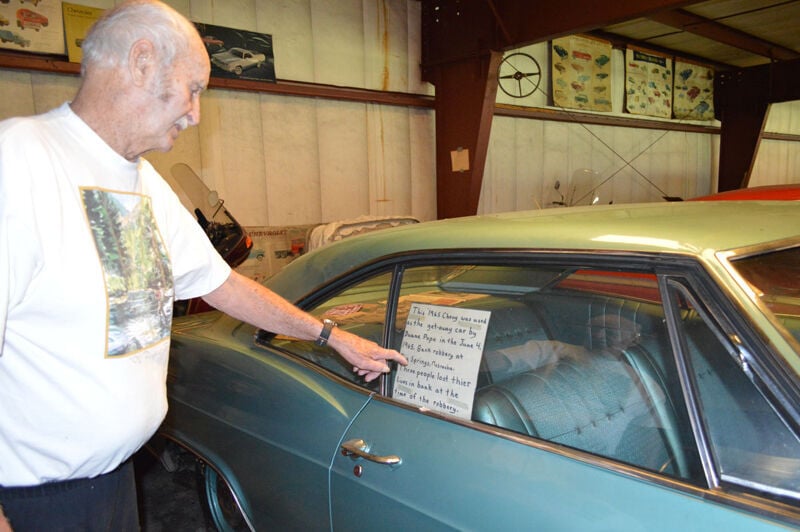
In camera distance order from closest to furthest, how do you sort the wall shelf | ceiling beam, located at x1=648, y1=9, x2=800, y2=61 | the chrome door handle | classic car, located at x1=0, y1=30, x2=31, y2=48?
1. the chrome door handle
2. classic car, located at x1=0, y1=30, x2=31, y2=48
3. the wall shelf
4. ceiling beam, located at x1=648, y1=9, x2=800, y2=61

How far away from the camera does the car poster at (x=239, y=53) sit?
4566 mm

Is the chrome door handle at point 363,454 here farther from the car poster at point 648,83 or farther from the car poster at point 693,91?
the car poster at point 693,91

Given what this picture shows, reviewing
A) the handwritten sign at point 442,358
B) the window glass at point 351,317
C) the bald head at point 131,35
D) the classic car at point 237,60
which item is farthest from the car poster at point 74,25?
the handwritten sign at point 442,358

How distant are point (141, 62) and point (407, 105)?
200 inches

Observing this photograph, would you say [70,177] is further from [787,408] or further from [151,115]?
[787,408]

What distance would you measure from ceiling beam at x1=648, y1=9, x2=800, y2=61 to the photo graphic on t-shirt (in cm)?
624

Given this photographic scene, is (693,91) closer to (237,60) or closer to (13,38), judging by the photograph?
(237,60)

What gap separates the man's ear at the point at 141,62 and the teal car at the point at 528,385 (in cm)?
77

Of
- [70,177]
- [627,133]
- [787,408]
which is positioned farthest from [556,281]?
[627,133]

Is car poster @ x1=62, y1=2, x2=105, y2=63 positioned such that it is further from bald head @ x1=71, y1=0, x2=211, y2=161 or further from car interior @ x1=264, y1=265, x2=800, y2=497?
bald head @ x1=71, y1=0, x2=211, y2=161

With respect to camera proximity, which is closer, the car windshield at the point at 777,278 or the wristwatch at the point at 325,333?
the car windshield at the point at 777,278

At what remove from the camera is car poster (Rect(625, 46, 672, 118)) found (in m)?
8.11

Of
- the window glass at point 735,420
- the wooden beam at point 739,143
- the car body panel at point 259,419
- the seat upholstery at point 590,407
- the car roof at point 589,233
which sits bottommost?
the car body panel at point 259,419

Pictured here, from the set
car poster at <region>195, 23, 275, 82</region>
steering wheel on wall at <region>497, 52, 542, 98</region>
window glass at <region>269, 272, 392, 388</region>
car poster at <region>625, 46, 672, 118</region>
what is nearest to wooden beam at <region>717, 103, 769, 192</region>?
car poster at <region>625, 46, 672, 118</region>
